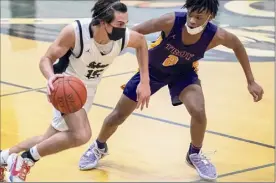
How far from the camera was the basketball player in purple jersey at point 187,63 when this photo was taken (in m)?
5.36

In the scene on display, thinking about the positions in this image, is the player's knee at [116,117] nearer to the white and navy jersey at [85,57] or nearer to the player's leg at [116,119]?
the player's leg at [116,119]

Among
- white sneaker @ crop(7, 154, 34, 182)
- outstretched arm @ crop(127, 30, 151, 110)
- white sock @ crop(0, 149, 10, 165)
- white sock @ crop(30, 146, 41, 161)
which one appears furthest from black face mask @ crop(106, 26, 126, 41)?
white sock @ crop(0, 149, 10, 165)

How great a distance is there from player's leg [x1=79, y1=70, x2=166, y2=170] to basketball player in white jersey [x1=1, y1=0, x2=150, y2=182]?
412 millimetres

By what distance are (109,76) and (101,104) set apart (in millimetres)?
1432

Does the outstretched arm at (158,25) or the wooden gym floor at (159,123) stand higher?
the outstretched arm at (158,25)

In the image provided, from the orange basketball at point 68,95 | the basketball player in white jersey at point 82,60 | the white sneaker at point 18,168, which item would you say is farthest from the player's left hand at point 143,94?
the white sneaker at point 18,168

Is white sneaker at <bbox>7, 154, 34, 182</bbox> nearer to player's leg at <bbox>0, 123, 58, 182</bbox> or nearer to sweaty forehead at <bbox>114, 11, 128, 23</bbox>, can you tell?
player's leg at <bbox>0, 123, 58, 182</bbox>

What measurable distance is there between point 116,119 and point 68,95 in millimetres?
1036

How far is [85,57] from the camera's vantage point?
5.07 metres

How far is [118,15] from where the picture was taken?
16.4 ft

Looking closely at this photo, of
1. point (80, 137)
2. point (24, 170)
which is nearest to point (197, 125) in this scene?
point (80, 137)

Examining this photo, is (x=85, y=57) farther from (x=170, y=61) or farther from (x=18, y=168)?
(x=18, y=168)

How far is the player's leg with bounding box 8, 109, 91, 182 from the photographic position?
4.94m

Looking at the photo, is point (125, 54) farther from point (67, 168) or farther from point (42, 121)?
point (67, 168)
